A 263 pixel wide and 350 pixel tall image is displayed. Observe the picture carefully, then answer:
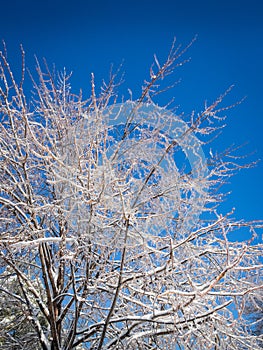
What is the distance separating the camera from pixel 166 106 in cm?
564

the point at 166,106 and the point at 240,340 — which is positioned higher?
the point at 166,106

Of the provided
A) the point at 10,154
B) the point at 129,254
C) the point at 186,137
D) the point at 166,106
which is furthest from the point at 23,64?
the point at 129,254

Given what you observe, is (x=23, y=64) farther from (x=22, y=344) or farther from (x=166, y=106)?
(x=22, y=344)

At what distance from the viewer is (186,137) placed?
532cm

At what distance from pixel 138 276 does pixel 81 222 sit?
103cm

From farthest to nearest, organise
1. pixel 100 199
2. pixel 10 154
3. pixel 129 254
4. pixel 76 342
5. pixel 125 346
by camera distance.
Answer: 1. pixel 10 154
2. pixel 76 342
3. pixel 129 254
4. pixel 125 346
5. pixel 100 199

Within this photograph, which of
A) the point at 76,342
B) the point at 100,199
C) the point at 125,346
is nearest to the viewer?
the point at 100,199

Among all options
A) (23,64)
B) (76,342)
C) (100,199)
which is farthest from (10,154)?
(76,342)

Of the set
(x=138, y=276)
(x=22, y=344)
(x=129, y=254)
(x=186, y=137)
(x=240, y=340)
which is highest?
(x=186, y=137)

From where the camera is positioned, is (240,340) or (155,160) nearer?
(240,340)

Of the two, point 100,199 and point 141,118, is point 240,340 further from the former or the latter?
point 141,118

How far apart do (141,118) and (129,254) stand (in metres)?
1.95

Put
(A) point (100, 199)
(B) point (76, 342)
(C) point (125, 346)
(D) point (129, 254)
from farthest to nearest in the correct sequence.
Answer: (B) point (76, 342)
(D) point (129, 254)
(C) point (125, 346)
(A) point (100, 199)

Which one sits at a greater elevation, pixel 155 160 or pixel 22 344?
pixel 155 160
